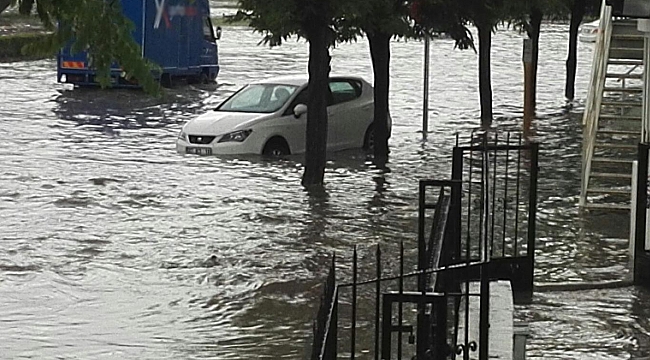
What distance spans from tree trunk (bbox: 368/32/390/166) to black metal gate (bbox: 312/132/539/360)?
5.18 meters

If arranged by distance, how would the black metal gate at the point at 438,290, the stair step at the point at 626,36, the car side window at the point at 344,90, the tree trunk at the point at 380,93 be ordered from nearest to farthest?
1. the black metal gate at the point at 438,290
2. the stair step at the point at 626,36
3. the tree trunk at the point at 380,93
4. the car side window at the point at 344,90

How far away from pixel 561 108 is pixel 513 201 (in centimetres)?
1562

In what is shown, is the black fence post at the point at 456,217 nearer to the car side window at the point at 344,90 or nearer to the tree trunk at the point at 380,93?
Result: the tree trunk at the point at 380,93

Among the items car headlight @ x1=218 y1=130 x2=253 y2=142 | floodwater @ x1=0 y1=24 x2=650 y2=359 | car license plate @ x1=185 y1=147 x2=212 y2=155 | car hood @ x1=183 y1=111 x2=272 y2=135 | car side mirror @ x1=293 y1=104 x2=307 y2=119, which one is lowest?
floodwater @ x1=0 y1=24 x2=650 y2=359

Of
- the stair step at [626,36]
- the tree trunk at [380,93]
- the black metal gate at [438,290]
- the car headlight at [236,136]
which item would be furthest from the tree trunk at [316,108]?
the stair step at [626,36]

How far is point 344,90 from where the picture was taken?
24.6m

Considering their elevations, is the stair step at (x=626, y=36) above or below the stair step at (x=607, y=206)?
above

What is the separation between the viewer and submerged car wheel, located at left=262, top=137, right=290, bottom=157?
23.1 meters

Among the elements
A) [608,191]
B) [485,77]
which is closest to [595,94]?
[608,191]

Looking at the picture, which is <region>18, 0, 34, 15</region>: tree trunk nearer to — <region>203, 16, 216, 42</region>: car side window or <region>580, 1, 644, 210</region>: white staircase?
<region>580, 1, 644, 210</region>: white staircase

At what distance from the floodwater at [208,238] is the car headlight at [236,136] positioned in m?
0.47

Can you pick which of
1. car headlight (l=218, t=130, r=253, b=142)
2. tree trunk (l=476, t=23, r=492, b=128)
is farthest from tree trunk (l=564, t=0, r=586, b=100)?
car headlight (l=218, t=130, r=253, b=142)

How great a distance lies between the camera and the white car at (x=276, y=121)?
75.3 ft

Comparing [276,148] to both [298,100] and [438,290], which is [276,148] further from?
[438,290]
